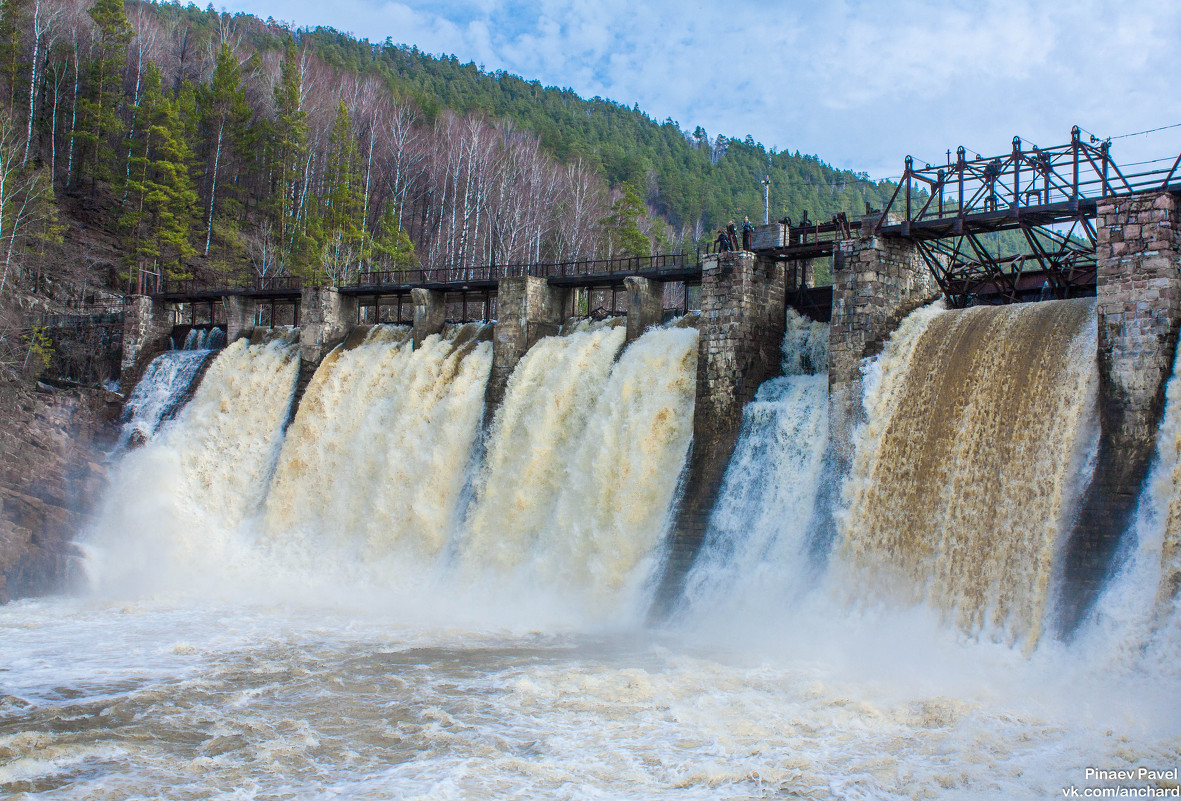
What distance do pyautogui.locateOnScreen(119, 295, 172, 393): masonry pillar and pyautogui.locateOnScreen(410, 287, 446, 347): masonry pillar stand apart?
1164 centimetres

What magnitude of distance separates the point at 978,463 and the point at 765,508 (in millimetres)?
4508

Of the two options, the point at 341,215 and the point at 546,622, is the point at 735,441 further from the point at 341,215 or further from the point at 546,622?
the point at 341,215

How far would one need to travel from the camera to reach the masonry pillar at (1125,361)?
13.6 metres

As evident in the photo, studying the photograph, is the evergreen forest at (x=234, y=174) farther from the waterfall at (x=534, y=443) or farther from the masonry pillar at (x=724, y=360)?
the masonry pillar at (x=724, y=360)

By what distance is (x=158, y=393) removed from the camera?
3216 centimetres

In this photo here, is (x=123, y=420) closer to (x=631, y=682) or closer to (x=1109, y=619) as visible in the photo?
(x=631, y=682)

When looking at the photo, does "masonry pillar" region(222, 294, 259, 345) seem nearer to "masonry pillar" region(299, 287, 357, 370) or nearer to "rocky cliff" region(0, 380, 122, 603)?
"masonry pillar" region(299, 287, 357, 370)

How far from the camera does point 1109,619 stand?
1286cm

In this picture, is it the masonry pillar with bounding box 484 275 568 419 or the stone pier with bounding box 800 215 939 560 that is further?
the masonry pillar with bounding box 484 275 568 419

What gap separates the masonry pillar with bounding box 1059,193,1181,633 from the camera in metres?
13.6

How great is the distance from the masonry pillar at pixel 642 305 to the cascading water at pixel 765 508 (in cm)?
443

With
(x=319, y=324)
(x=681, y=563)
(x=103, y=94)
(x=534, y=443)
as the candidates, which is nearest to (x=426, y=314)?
(x=319, y=324)

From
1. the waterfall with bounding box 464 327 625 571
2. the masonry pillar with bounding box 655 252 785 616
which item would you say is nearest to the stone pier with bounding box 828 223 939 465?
the masonry pillar with bounding box 655 252 785 616

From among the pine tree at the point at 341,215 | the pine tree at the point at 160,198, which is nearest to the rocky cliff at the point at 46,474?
the pine tree at the point at 160,198
